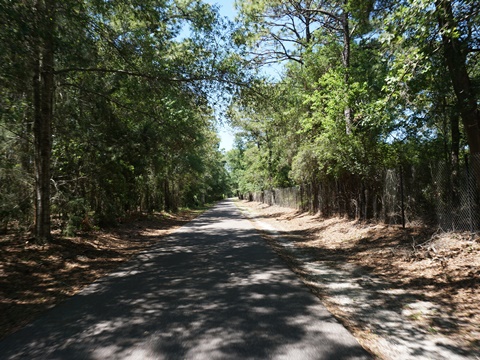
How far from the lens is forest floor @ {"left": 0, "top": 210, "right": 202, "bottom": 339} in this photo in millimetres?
5368

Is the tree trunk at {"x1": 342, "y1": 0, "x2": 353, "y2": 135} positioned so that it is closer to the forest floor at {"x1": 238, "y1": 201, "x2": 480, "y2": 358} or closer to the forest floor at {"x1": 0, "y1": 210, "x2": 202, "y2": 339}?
the forest floor at {"x1": 238, "y1": 201, "x2": 480, "y2": 358}

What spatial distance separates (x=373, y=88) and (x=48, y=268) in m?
13.1

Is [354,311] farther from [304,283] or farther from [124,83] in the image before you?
[124,83]

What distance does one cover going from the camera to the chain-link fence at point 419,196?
8023mm

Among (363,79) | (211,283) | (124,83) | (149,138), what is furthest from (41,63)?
(363,79)

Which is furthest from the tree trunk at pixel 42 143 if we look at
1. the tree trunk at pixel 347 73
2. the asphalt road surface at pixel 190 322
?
the tree trunk at pixel 347 73

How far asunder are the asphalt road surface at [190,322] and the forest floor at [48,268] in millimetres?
416

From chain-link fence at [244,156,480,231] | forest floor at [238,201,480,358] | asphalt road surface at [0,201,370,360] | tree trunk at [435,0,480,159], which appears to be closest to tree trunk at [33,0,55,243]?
asphalt road surface at [0,201,370,360]

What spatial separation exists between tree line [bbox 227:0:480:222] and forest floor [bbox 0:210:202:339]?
233 inches

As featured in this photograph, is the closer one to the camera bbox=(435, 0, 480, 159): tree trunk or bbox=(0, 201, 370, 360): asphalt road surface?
bbox=(0, 201, 370, 360): asphalt road surface

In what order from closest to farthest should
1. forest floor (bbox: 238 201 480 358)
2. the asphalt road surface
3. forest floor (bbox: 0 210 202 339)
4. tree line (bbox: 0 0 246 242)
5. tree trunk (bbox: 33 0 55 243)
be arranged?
the asphalt road surface, forest floor (bbox: 238 201 480 358), forest floor (bbox: 0 210 202 339), tree line (bbox: 0 0 246 242), tree trunk (bbox: 33 0 55 243)

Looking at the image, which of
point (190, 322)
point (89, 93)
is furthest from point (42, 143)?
point (190, 322)

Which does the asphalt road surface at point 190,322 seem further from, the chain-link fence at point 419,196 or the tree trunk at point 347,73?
the tree trunk at point 347,73

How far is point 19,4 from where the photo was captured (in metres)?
5.62
